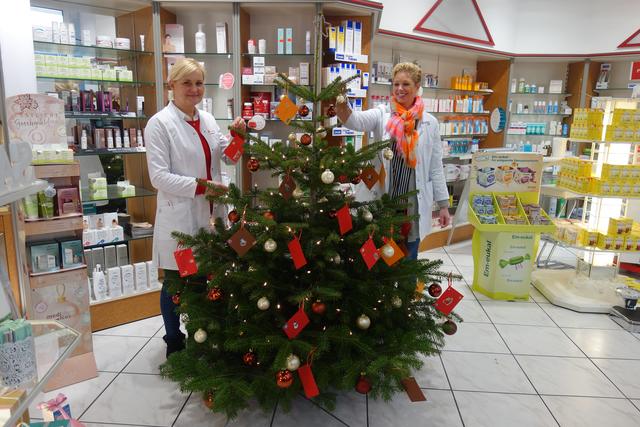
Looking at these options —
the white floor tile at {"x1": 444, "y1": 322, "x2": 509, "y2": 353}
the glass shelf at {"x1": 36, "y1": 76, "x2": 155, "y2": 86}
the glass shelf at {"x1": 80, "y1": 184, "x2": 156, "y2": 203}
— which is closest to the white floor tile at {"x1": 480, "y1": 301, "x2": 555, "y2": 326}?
the white floor tile at {"x1": 444, "y1": 322, "x2": 509, "y2": 353}

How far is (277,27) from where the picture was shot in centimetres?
442

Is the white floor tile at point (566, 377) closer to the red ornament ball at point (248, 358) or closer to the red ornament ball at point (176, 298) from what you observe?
the red ornament ball at point (248, 358)

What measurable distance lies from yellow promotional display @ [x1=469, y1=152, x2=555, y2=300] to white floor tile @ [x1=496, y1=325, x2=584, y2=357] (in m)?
0.59

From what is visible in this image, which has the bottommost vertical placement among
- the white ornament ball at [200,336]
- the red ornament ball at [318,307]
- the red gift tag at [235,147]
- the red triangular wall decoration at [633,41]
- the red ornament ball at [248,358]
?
the red ornament ball at [248,358]

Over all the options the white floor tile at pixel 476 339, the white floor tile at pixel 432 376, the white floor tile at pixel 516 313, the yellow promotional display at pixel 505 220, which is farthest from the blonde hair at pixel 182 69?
the white floor tile at pixel 516 313

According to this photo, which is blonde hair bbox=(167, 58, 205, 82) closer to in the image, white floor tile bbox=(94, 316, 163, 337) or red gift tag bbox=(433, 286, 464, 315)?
red gift tag bbox=(433, 286, 464, 315)

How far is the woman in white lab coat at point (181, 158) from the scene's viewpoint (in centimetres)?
254

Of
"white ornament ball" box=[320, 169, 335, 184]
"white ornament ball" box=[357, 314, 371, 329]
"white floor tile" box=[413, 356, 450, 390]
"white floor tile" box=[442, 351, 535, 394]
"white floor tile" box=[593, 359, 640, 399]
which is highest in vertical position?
"white ornament ball" box=[320, 169, 335, 184]

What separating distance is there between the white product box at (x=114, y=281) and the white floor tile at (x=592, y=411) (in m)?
2.96

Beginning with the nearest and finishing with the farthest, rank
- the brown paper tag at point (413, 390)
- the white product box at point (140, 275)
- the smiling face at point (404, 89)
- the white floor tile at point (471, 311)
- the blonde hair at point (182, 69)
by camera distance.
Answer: the brown paper tag at point (413, 390)
the blonde hair at point (182, 69)
the smiling face at point (404, 89)
the white product box at point (140, 275)
the white floor tile at point (471, 311)

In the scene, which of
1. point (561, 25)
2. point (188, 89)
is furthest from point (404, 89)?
point (561, 25)

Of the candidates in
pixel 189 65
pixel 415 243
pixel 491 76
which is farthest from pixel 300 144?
pixel 491 76

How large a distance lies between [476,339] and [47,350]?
9.43ft

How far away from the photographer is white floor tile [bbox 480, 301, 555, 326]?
3.76 meters
